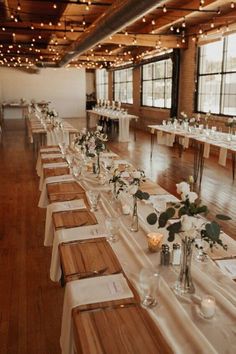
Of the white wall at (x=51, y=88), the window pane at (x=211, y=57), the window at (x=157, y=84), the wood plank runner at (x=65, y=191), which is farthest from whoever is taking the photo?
the white wall at (x=51, y=88)

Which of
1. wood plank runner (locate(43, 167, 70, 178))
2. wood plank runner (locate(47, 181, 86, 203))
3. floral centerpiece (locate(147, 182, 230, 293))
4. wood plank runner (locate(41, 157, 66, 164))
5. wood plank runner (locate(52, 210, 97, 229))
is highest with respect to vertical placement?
floral centerpiece (locate(147, 182, 230, 293))

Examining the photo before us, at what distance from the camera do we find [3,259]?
3596 millimetres

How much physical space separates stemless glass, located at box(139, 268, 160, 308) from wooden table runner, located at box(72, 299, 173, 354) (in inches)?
2.6

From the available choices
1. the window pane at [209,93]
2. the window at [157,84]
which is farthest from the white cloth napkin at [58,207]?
the window at [157,84]

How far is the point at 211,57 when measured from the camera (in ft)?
31.3

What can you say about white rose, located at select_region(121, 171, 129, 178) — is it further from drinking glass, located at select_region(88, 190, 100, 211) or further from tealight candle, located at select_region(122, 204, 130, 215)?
tealight candle, located at select_region(122, 204, 130, 215)

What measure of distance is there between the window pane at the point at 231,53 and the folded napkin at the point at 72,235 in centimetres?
754

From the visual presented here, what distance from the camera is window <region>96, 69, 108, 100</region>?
2162 centimetres

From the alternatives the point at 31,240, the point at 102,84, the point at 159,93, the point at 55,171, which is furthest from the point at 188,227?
the point at 102,84

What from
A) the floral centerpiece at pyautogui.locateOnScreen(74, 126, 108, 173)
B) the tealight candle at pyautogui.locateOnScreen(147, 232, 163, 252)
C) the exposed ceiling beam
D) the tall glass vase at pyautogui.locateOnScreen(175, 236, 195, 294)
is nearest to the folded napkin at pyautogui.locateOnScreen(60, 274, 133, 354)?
the tall glass vase at pyautogui.locateOnScreen(175, 236, 195, 294)

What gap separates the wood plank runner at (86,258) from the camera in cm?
182

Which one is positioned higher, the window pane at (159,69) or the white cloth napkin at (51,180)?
the window pane at (159,69)

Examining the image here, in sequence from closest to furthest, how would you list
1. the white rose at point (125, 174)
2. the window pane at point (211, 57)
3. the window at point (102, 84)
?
the white rose at point (125, 174)
the window pane at point (211, 57)
the window at point (102, 84)

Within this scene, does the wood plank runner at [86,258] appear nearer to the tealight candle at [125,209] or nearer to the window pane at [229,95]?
the tealight candle at [125,209]
